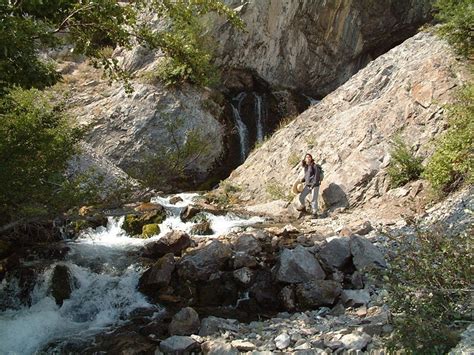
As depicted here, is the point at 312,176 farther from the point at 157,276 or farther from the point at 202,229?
the point at 157,276

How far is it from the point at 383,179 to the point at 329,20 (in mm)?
14378

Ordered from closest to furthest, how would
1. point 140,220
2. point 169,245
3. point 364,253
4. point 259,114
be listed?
point 364,253 → point 169,245 → point 140,220 → point 259,114

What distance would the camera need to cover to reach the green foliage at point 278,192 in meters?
14.2

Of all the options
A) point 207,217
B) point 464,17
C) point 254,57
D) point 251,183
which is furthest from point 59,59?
point 464,17

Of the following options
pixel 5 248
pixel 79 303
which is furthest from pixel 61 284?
pixel 5 248

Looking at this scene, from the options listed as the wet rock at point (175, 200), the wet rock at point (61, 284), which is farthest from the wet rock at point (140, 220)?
the wet rock at point (61, 284)

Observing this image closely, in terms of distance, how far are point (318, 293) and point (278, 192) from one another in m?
7.34

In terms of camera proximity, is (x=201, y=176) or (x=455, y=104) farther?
(x=201, y=176)

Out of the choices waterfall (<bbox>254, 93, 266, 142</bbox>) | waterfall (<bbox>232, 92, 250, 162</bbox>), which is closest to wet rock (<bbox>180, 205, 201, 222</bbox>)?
waterfall (<bbox>232, 92, 250, 162</bbox>)

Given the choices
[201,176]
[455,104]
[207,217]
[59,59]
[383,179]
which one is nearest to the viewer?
[455,104]

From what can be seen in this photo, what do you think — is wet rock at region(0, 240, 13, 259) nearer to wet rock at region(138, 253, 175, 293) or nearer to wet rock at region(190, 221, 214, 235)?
wet rock at region(138, 253, 175, 293)

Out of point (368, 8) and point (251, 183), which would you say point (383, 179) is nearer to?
point (251, 183)

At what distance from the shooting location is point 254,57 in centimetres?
2264

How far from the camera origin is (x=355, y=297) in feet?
23.5
